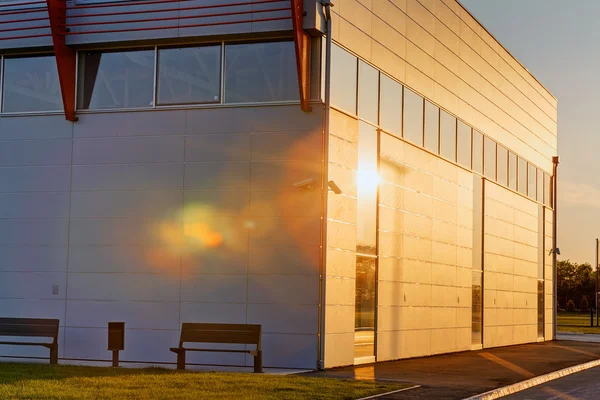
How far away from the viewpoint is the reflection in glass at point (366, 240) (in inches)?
912

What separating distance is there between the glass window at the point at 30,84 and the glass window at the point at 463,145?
506 inches

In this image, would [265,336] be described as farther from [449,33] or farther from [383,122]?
[449,33]

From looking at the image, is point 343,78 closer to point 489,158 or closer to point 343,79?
point 343,79

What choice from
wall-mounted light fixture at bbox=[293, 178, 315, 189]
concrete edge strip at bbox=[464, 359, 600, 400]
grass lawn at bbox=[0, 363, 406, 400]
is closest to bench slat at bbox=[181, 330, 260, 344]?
grass lawn at bbox=[0, 363, 406, 400]

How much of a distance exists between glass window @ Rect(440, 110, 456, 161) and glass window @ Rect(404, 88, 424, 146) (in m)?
1.82

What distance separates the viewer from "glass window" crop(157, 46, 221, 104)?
2223cm

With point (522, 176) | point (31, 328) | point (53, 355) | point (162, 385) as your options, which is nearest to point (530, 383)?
point (162, 385)

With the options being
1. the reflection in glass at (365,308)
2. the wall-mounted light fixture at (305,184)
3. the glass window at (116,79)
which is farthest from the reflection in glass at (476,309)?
the glass window at (116,79)

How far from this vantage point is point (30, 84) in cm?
2369

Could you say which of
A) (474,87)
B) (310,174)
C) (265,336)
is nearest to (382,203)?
Result: (310,174)

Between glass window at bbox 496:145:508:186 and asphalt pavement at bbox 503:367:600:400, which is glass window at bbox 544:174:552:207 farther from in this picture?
asphalt pavement at bbox 503:367:600:400

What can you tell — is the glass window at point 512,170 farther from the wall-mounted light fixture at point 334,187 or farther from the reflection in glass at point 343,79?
the wall-mounted light fixture at point 334,187

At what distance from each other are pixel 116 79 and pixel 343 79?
529 centimetres

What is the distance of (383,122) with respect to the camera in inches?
979
